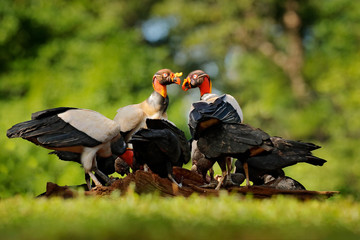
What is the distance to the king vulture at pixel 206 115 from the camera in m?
6.34

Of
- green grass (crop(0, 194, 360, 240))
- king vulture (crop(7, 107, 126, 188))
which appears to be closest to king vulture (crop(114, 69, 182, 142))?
king vulture (crop(7, 107, 126, 188))

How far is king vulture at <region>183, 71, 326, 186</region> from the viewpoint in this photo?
622cm

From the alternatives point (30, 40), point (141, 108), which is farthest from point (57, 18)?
point (141, 108)

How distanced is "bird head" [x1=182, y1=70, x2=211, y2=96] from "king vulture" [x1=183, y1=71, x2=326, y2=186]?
716 mm

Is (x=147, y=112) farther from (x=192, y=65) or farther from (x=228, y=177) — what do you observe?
(x=192, y=65)

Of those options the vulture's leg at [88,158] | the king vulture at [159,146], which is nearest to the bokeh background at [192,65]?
the vulture's leg at [88,158]

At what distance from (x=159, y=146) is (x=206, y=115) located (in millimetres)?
586

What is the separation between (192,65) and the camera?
30.1m

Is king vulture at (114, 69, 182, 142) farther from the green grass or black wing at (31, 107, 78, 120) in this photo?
the green grass

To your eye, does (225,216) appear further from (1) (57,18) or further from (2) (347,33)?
(2) (347,33)

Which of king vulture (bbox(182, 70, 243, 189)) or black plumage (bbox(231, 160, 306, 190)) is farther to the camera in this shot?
black plumage (bbox(231, 160, 306, 190))

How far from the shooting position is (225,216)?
4.76 metres

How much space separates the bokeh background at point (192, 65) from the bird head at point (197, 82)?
5.22 metres

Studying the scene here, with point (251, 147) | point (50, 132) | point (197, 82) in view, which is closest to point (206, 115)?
point (251, 147)
